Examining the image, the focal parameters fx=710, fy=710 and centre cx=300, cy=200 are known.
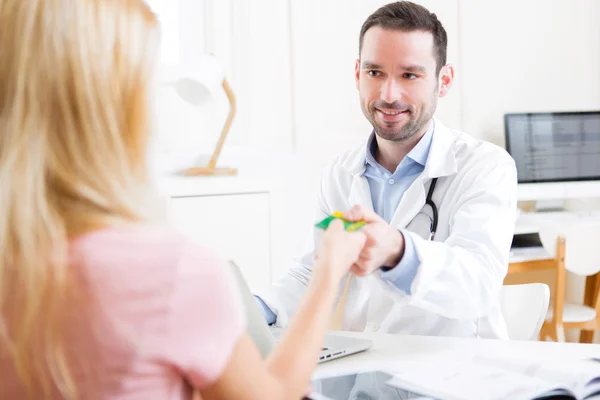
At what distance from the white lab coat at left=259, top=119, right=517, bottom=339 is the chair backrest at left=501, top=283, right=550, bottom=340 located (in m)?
0.10


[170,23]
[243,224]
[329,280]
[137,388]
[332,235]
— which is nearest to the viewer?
[137,388]

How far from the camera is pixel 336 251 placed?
99 centimetres

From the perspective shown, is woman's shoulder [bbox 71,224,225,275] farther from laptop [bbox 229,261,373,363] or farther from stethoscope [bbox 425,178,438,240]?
stethoscope [bbox 425,178,438,240]

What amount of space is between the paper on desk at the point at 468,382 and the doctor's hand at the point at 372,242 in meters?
0.19

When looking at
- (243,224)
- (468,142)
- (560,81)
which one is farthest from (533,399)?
(560,81)

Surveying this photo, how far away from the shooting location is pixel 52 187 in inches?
26.3

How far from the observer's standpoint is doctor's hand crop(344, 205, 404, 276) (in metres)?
1.21

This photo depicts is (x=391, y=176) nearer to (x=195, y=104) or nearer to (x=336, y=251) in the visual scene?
(x=336, y=251)

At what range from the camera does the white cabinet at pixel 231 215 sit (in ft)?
8.91

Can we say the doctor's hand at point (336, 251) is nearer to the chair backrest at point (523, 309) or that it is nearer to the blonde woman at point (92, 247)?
the blonde woman at point (92, 247)

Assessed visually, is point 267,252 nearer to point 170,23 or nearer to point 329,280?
point 170,23

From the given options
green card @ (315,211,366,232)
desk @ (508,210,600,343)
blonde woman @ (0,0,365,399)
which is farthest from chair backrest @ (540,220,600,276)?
blonde woman @ (0,0,365,399)

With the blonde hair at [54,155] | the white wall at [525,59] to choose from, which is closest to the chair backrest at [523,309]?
the blonde hair at [54,155]

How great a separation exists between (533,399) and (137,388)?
23.4 inches
